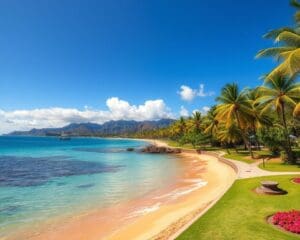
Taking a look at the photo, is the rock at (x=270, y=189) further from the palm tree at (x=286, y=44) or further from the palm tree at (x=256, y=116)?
the palm tree at (x=256, y=116)

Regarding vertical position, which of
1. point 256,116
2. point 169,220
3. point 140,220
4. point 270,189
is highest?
point 256,116

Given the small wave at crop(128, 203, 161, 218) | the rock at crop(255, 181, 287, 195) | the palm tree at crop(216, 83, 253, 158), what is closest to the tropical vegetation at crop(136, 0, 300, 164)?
the palm tree at crop(216, 83, 253, 158)

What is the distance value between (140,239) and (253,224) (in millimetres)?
4293

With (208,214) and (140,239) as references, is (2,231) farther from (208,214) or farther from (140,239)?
(208,214)

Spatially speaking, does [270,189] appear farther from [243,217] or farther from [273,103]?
[273,103]

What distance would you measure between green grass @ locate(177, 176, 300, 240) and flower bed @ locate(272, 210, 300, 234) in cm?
35

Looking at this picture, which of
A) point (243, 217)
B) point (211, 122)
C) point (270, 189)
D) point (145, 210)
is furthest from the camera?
point (211, 122)

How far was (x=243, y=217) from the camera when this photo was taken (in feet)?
33.4

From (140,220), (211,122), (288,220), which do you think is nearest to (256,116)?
(211,122)

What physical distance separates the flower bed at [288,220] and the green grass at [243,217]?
35 cm

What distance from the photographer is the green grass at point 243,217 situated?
28.0 feet

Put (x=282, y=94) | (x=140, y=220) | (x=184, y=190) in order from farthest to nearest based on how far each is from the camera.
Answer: (x=282, y=94)
(x=184, y=190)
(x=140, y=220)

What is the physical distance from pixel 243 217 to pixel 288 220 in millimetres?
1550

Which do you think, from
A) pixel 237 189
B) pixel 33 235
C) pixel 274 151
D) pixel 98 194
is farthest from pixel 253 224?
pixel 274 151
